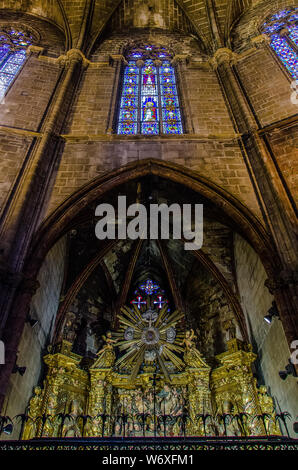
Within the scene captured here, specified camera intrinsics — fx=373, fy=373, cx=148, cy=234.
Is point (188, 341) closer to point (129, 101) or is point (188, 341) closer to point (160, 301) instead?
point (160, 301)

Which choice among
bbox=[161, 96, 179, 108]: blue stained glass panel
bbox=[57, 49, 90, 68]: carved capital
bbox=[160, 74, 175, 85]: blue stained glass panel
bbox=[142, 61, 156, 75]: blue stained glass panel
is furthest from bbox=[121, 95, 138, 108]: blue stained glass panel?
bbox=[57, 49, 90, 68]: carved capital

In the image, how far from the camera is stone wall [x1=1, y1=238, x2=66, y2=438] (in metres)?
7.50

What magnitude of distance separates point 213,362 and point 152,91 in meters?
8.81

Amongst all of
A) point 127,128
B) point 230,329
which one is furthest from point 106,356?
point 127,128

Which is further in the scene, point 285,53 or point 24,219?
point 285,53

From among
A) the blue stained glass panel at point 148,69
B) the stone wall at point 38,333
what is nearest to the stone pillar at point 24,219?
the stone wall at point 38,333

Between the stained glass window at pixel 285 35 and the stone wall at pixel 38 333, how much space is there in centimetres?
917

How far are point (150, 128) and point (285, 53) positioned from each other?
5624mm

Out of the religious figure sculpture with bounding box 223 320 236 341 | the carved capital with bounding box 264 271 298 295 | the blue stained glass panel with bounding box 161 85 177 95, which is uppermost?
the blue stained glass panel with bounding box 161 85 177 95

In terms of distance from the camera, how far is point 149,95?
40.5ft

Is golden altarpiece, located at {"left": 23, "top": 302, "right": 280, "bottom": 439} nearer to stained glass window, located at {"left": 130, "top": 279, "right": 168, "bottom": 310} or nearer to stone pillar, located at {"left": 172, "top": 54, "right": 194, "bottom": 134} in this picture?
stained glass window, located at {"left": 130, "top": 279, "right": 168, "bottom": 310}

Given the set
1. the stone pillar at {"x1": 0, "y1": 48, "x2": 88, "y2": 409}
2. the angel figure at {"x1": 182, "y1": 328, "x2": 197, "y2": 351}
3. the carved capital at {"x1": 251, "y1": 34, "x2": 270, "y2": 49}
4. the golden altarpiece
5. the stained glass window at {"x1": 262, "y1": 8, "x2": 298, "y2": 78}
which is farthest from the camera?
the carved capital at {"x1": 251, "y1": 34, "x2": 270, "y2": 49}

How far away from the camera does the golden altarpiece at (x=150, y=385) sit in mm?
8617

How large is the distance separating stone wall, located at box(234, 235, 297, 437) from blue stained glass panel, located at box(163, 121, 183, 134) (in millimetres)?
3486
